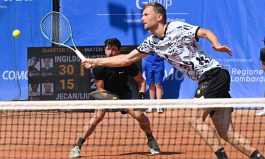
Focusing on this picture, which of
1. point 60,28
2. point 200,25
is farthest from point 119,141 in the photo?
point 200,25

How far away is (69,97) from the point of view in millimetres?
10047

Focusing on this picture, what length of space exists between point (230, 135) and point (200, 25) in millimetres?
6742

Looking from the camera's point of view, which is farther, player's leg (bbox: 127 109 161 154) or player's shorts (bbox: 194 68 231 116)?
player's leg (bbox: 127 109 161 154)

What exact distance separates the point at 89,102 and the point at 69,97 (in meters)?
5.67

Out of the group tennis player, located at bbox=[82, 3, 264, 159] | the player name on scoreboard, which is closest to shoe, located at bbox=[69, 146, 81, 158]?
Result: tennis player, located at bbox=[82, 3, 264, 159]

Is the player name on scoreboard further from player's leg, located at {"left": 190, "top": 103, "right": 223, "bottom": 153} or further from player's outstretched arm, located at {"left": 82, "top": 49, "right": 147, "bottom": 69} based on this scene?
player's leg, located at {"left": 190, "top": 103, "right": 223, "bottom": 153}

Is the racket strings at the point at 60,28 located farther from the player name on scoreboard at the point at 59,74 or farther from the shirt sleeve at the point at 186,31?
the shirt sleeve at the point at 186,31

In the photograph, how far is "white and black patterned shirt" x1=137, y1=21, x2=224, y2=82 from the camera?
4551mm

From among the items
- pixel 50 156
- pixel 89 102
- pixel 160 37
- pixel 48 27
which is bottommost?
pixel 50 156

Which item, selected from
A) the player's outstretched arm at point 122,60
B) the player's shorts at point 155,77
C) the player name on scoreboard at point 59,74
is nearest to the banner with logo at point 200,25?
the player's shorts at point 155,77

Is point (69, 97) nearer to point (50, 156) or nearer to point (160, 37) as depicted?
point (50, 156)

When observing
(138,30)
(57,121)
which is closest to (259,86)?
(138,30)

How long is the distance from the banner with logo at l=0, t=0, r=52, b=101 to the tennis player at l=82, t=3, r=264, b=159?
7.10 metres

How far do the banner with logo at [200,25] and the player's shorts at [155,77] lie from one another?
0.60m
